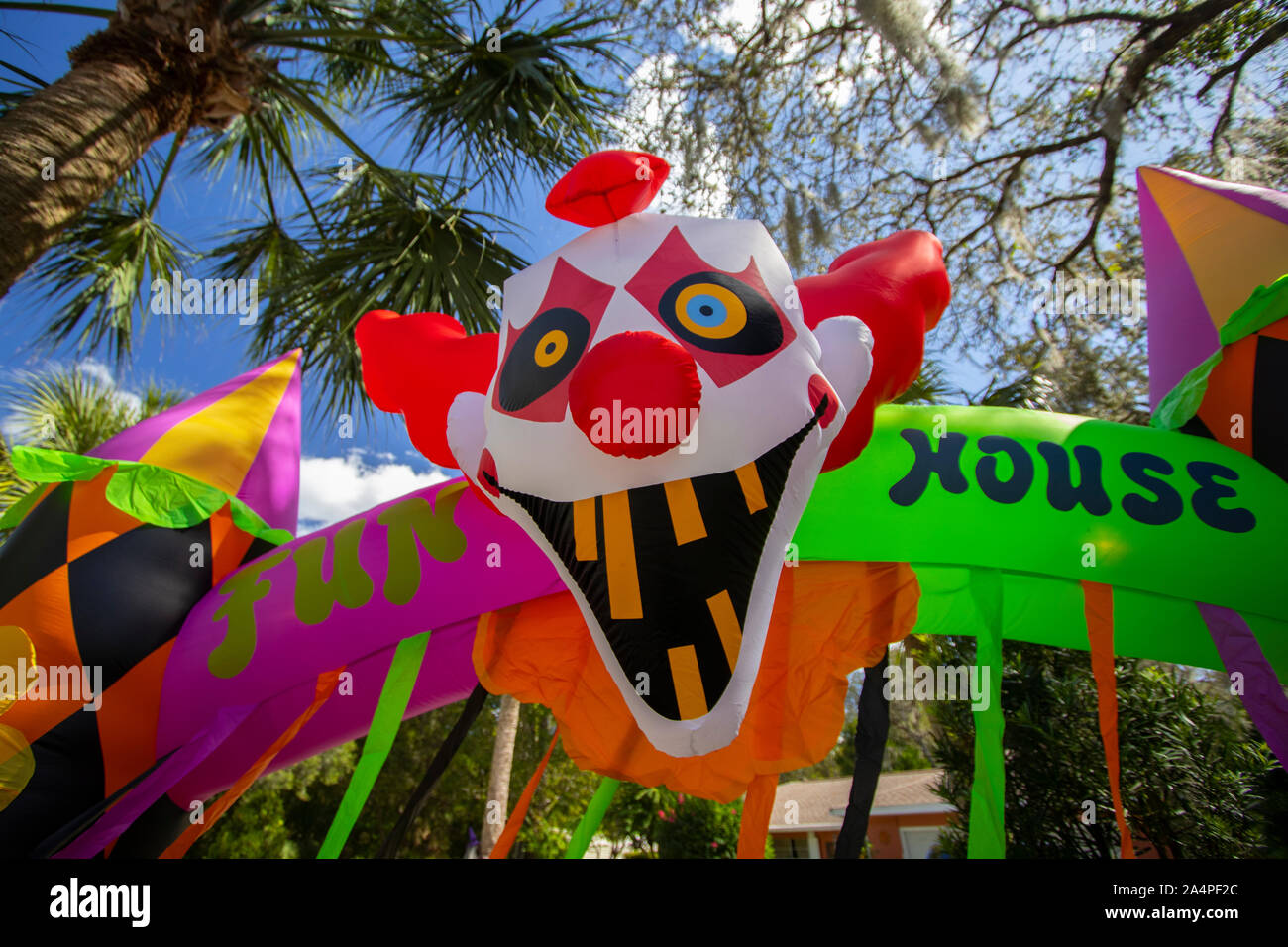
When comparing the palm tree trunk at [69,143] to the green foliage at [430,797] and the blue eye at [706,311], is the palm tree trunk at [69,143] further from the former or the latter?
the green foliage at [430,797]

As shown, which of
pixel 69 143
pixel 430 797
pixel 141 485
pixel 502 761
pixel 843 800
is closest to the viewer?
pixel 69 143

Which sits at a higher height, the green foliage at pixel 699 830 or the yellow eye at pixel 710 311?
the yellow eye at pixel 710 311

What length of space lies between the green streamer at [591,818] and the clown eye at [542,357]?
125 cm

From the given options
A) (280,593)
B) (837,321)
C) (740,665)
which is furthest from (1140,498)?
(280,593)

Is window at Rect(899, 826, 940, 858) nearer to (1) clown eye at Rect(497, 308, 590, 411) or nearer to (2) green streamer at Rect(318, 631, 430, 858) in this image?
(2) green streamer at Rect(318, 631, 430, 858)

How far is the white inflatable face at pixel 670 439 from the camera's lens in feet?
4.32

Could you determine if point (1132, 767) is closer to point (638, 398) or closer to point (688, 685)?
point (688, 685)

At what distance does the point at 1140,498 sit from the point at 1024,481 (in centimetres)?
33

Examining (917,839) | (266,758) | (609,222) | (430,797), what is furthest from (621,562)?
(917,839)

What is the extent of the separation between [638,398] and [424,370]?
3.09 ft

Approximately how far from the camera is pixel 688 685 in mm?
1295

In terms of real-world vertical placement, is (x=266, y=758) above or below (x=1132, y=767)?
above

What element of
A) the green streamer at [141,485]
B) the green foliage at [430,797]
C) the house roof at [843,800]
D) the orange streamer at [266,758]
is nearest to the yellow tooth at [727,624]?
the orange streamer at [266,758]

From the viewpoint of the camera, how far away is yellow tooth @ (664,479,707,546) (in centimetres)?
136
